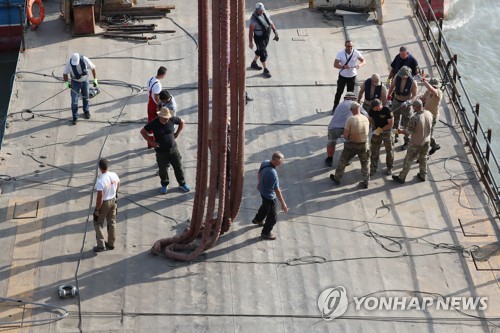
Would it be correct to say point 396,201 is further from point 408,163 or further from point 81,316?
point 81,316

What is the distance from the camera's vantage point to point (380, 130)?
16.5 meters

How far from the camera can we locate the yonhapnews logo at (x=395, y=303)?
14.0m

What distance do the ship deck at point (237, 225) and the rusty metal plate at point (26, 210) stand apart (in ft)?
0.09

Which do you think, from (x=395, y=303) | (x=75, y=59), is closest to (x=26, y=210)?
(x=75, y=59)

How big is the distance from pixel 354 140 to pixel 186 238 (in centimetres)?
346

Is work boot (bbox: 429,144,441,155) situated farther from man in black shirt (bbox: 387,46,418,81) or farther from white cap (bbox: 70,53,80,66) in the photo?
white cap (bbox: 70,53,80,66)

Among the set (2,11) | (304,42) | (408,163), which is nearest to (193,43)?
(304,42)

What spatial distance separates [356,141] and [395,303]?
3244 mm

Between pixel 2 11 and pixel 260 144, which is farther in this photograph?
pixel 2 11

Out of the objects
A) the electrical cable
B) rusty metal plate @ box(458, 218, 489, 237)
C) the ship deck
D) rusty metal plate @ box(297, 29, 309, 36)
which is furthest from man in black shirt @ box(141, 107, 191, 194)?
rusty metal plate @ box(297, 29, 309, 36)

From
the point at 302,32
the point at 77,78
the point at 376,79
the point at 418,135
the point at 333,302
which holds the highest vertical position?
the point at 376,79

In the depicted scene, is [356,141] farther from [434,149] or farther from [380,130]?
[434,149]

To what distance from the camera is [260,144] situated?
17953mm

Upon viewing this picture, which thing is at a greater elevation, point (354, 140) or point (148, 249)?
point (354, 140)
